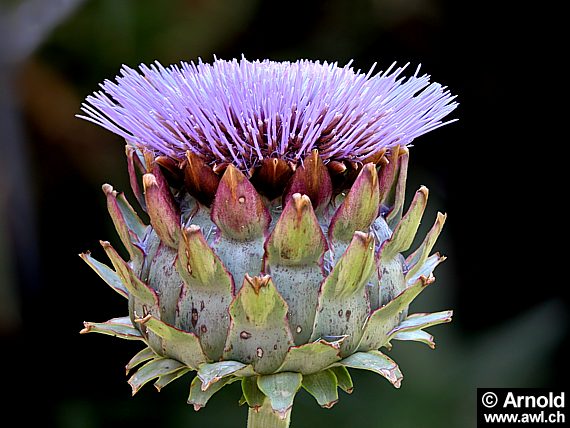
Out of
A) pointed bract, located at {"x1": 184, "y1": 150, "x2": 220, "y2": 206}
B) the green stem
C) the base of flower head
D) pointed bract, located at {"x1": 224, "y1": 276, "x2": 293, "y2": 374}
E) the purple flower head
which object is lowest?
the green stem

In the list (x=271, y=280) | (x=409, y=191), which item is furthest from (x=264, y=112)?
(x=409, y=191)

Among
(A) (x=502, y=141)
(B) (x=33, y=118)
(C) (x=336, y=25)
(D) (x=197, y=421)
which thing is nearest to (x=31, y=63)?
(B) (x=33, y=118)

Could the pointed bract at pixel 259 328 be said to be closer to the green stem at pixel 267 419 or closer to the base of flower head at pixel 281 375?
the base of flower head at pixel 281 375

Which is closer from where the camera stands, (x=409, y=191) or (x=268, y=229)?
(x=268, y=229)

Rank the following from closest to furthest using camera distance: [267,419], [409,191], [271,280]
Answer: [271,280], [267,419], [409,191]

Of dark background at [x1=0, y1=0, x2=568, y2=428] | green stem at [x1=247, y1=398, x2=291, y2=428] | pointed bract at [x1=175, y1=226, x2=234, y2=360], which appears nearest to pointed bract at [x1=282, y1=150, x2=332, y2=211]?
pointed bract at [x1=175, y1=226, x2=234, y2=360]

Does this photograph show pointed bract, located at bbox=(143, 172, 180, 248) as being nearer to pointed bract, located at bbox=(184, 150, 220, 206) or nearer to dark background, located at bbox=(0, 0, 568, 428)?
pointed bract, located at bbox=(184, 150, 220, 206)

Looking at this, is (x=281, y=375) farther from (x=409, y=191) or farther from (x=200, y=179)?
(x=409, y=191)
